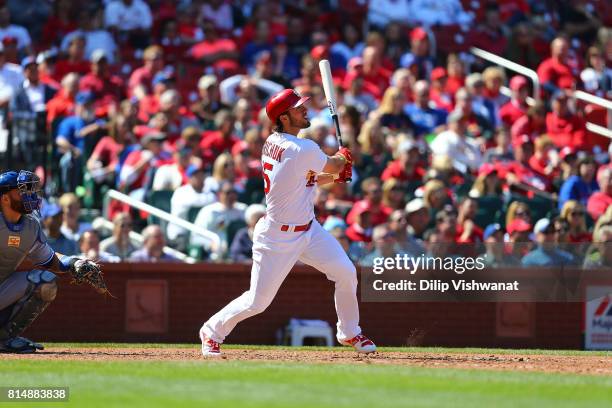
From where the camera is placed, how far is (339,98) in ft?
57.1

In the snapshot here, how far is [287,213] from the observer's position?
9984 millimetres

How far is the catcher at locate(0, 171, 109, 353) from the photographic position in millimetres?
10281

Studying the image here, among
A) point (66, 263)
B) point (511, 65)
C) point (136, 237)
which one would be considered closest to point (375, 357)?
point (66, 263)

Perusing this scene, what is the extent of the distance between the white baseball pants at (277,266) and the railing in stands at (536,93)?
8.31 meters

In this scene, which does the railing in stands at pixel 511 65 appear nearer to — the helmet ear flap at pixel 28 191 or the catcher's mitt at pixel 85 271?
the catcher's mitt at pixel 85 271

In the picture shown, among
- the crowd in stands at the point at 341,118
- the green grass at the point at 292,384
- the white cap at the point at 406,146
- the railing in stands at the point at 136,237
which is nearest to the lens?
the green grass at the point at 292,384

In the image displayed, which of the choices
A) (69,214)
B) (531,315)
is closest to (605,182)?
(531,315)

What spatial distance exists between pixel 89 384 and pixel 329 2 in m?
12.9

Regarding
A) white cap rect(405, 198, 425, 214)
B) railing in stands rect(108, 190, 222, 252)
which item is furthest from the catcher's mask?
white cap rect(405, 198, 425, 214)

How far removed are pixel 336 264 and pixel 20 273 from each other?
2434 mm

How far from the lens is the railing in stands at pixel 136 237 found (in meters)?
14.2

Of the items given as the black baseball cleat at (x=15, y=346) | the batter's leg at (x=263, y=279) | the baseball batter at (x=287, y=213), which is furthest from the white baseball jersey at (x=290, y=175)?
the black baseball cleat at (x=15, y=346)

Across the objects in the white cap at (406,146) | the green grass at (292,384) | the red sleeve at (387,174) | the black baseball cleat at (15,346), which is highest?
the white cap at (406,146)

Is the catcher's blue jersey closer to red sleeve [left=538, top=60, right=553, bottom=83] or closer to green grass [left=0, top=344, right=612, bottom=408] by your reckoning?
green grass [left=0, top=344, right=612, bottom=408]
